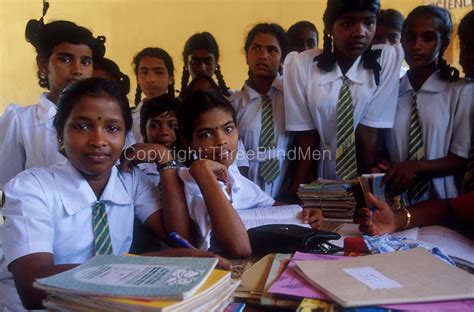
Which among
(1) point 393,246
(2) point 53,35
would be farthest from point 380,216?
(2) point 53,35

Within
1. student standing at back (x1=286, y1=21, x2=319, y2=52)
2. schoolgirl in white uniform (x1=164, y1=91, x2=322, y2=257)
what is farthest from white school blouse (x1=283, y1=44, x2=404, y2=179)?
student standing at back (x1=286, y1=21, x2=319, y2=52)

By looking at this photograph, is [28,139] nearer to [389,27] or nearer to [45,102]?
[45,102]

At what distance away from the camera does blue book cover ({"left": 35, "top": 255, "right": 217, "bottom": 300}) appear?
2.13ft

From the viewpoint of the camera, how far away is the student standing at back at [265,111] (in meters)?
2.13

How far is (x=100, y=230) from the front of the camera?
48.0 inches

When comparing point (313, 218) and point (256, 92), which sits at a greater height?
point (256, 92)

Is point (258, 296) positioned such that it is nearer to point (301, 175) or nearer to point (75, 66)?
point (301, 175)

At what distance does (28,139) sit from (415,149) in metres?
1.69

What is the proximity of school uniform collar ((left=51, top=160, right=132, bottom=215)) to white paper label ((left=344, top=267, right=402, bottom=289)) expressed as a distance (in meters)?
0.76

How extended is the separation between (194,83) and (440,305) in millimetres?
1728

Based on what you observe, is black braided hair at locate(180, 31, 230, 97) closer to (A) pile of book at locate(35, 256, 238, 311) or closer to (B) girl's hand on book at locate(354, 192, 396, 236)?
(B) girl's hand on book at locate(354, 192, 396, 236)

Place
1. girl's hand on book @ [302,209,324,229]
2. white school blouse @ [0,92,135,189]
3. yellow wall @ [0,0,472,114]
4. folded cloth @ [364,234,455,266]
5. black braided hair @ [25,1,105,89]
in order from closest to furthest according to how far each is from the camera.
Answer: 1. folded cloth @ [364,234,455,266]
2. girl's hand on book @ [302,209,324,229]
3. white school blouse @ [0,92,135,189]
4. black braided hair @ [25,1,105,89]
5. yellow wall @ [0,0,472,114]

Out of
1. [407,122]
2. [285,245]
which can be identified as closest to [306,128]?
[407,122]

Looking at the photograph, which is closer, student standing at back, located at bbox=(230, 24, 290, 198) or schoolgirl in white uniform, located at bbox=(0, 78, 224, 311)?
schoolgirl in white uniform, located at bbox=(0, 78, 224, 311)
